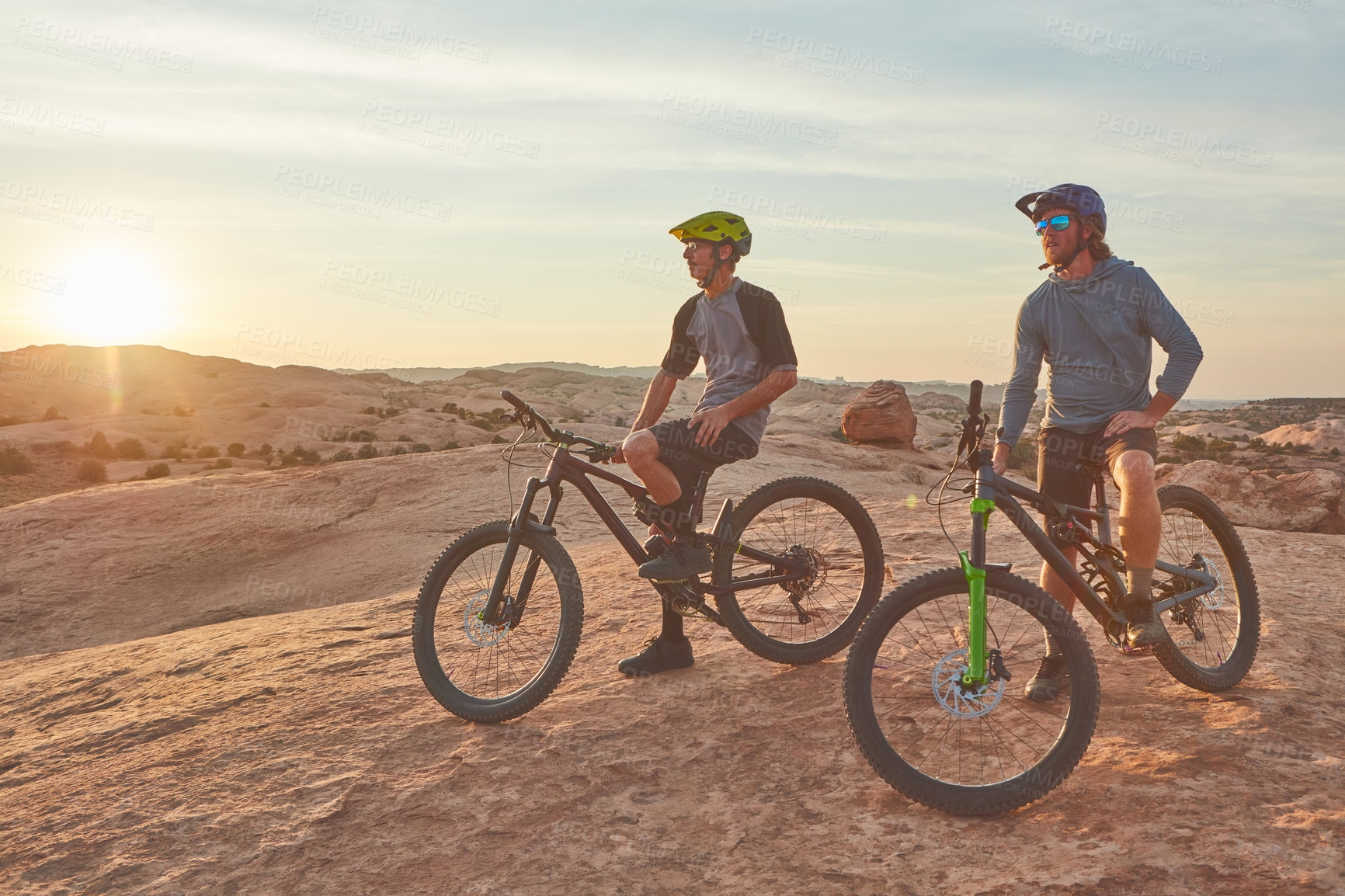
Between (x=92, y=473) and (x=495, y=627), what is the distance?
28.1m

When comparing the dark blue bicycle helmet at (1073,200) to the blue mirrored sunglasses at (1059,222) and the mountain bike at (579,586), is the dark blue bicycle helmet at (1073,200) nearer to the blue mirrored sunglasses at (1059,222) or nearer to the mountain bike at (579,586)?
the blue mirrored sunglasses at (1059,222)

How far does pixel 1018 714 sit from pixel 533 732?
7.19 feet

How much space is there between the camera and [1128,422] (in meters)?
3.75

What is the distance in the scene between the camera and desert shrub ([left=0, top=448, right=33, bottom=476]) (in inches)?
1078

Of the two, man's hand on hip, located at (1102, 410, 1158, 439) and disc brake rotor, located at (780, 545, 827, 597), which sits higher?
man's hand on hip, located at (1102, 410, 1158, 439)

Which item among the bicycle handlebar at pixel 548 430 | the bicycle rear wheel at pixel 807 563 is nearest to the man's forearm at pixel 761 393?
the bicycle rear wheel at pixel 807 563

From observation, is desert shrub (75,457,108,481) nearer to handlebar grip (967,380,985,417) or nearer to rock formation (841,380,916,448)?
rock formation (841,380,916,448)

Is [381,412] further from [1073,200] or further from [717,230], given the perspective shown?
[1073,200]

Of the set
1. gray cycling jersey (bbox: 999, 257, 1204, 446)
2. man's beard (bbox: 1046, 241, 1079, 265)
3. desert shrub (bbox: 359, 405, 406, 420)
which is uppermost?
man's beard (bbox: 1046, 241, 1079, 265)

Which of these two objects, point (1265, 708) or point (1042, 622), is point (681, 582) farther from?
point (1265, 708)

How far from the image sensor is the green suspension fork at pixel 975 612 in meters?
3.18

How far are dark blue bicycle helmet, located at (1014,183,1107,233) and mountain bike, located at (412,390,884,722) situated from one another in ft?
5.99

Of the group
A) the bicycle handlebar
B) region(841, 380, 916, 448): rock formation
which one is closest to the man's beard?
the bicycle handlebar

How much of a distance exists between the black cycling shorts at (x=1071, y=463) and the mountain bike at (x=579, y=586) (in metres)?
1.21
